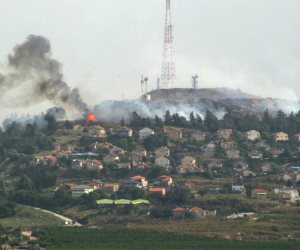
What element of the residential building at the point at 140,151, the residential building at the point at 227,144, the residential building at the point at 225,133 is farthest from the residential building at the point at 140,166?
the residential building at the point at 225,133

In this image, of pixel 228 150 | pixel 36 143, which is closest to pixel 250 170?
pixel 228 150

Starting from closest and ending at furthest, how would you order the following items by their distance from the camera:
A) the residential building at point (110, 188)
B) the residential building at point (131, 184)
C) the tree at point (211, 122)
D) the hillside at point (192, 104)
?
the residential building at point (110, 188) → the residential building at point (131, 184) → the tree at point (211, 122) → the hillside at point (192, 104)

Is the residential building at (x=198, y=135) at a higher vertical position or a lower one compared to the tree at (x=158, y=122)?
lower

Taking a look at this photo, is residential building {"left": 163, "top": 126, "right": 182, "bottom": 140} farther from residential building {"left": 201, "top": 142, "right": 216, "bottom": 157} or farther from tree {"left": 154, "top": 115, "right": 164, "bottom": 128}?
residential building {"left": 201, "top": 142, "right": 216, "bottom": 157}

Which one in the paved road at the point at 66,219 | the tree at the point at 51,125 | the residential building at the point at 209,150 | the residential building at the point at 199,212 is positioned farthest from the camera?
the tree at the point at 51,125

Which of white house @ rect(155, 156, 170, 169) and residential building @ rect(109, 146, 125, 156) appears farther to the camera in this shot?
residential building @ rect(109, 146, 125, 156)

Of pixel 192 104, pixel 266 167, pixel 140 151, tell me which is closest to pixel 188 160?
pixel 140 151

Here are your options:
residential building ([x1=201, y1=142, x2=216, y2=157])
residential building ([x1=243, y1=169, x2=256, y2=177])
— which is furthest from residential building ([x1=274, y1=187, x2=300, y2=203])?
residential building ([x1=201, y1=142, x2=216, y2=157])

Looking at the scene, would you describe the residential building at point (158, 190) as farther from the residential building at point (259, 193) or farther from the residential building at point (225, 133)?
the residential building at point (225, 133)
